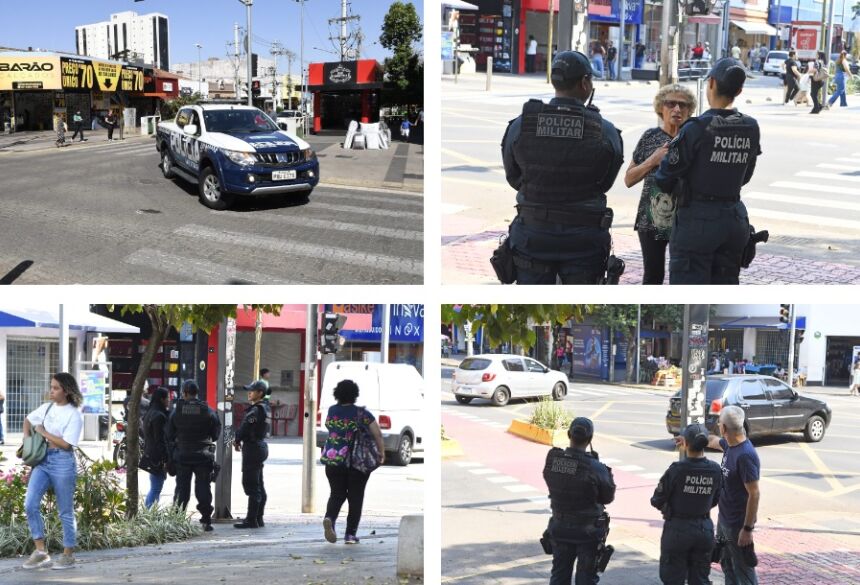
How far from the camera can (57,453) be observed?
17.0ft

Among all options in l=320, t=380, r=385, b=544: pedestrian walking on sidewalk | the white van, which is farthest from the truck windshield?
l=320, t=380, r=385, b=544: pedestrian walking on sidewalk

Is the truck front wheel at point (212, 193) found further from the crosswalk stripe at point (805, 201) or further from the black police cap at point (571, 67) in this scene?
the crosswalk stripe at point (805, 201)

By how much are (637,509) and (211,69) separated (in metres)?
4.03

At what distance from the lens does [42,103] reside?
898 cm

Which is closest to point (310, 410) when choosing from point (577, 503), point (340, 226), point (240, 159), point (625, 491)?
point (340, 226)

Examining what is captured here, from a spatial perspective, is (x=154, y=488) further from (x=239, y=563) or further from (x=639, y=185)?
(x=639, y=185)

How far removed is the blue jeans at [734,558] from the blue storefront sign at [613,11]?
3.35 meters

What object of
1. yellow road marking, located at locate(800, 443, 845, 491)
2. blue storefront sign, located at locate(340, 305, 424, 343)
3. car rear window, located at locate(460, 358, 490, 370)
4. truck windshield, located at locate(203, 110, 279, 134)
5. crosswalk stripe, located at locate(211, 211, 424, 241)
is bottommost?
yellow road marking, located at locate(800, 443, 845, 491)

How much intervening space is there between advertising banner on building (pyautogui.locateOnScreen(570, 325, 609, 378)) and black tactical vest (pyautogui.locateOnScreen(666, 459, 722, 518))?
Answer: 1.40m

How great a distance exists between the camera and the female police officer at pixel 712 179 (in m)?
4.36

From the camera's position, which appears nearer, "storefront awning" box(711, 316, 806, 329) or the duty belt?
the duty belt

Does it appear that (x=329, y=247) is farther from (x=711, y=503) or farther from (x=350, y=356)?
(x=711, y=503)

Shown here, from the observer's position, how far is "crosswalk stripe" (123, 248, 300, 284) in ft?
20.3

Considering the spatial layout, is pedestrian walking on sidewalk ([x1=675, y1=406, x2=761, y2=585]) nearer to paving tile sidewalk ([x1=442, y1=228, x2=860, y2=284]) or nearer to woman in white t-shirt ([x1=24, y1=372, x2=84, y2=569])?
paving tile sidewalk ([x1=442, y1=228, x2=860, y2=284])
